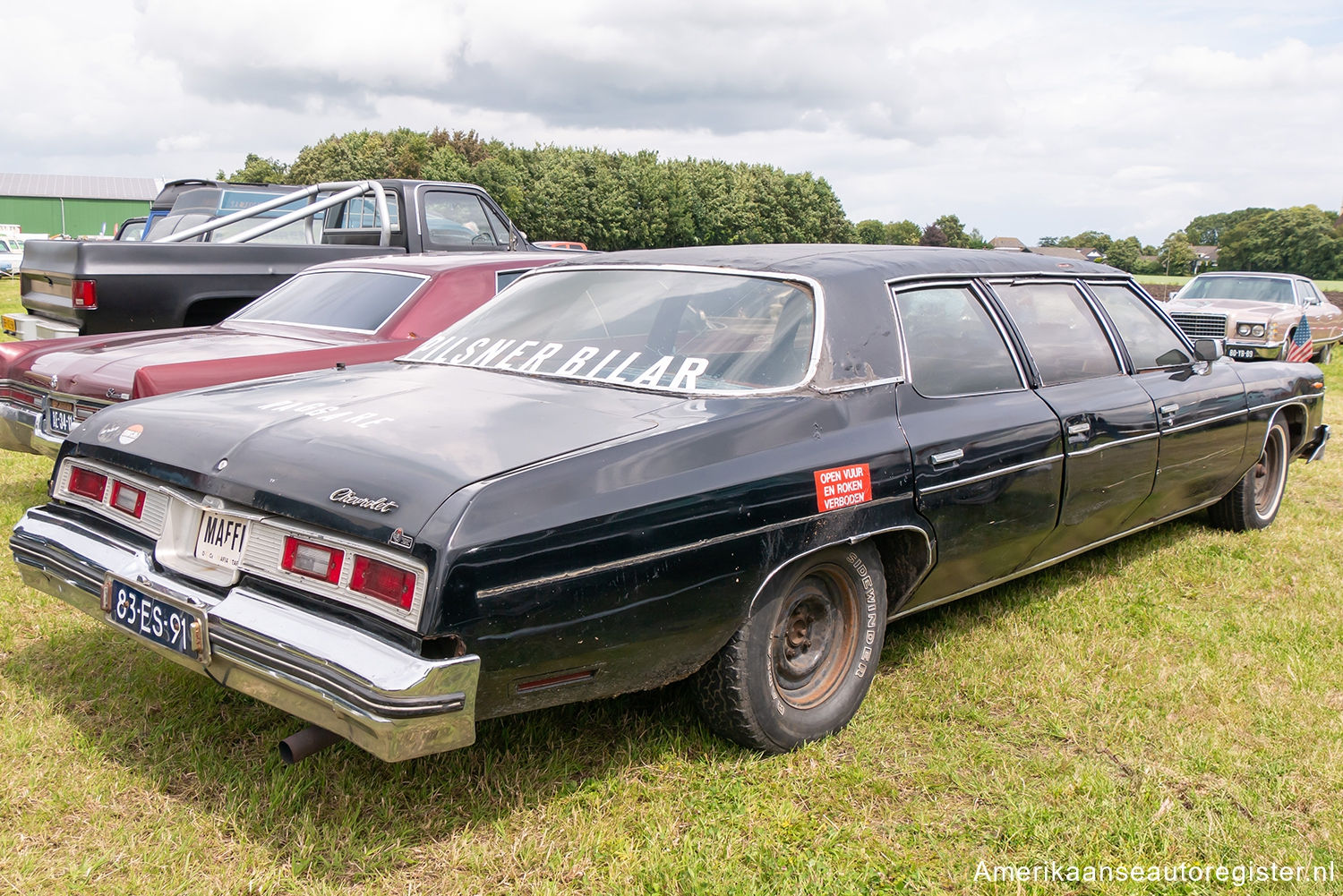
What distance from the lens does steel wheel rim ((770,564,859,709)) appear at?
2.96m

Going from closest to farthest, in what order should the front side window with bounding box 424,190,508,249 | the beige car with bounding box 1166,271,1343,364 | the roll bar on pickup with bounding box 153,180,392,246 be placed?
the roll bar on pickup with bounding box 153,180,392,246
the front side window with bounding box 424,190,508,249
the beige car with bounding box 1166,271,1343,364

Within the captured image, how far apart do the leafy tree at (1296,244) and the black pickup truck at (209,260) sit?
253 ft

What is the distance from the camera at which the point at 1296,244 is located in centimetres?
7544

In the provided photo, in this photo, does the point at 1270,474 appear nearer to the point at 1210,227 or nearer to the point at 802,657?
the point at 802,657

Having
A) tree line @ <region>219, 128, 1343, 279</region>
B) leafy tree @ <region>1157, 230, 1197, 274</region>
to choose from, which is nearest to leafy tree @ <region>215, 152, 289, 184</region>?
tree line @ <region>219, 128, 1343, 279</region>

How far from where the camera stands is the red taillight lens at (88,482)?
9.68ft

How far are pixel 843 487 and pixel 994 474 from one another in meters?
0.76

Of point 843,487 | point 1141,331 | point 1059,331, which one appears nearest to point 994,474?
point 843,487

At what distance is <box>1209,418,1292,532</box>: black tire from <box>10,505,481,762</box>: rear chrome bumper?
4.52 m

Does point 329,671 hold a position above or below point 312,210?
below

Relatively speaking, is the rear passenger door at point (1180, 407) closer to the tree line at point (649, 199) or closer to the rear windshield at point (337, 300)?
the rear windshield at point (337, 300)

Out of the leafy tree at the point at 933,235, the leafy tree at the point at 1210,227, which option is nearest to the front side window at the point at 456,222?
the leafy tree at the point at 933,235

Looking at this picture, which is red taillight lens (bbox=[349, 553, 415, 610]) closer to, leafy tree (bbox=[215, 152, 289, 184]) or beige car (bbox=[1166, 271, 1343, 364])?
beige car (bbox=[1166, 271, 1343, 364])

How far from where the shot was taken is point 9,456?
263 inches
